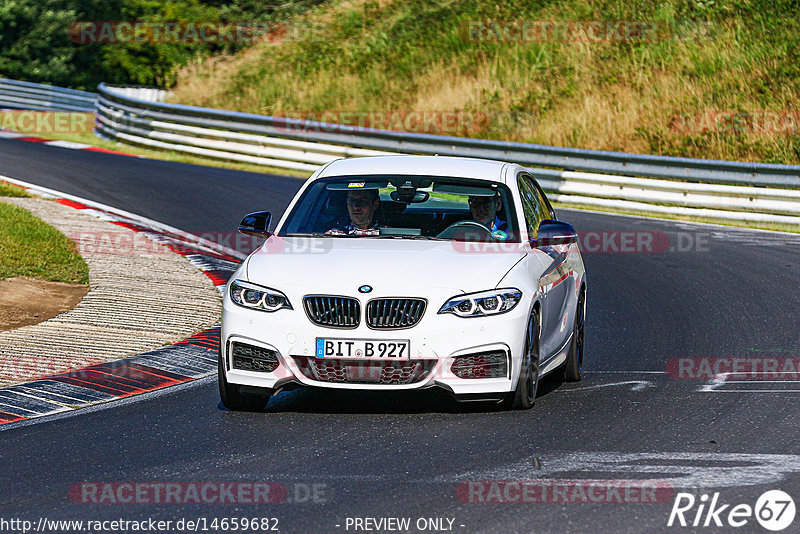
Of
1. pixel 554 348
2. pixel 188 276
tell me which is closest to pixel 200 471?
pixel 554 348

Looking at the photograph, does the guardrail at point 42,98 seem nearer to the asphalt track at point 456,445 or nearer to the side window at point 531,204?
the asphalt track at point 456,445

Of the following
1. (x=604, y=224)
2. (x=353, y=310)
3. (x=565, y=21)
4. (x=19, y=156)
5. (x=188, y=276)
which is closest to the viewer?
(x=353, y=310)

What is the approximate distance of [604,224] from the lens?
19.1 metres

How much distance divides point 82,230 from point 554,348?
352 inches

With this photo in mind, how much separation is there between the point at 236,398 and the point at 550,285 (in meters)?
2.21

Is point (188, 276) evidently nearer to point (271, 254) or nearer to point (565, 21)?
point (271, 254)

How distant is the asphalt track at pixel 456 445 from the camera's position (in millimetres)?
5773

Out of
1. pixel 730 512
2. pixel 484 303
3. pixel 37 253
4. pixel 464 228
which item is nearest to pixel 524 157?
pixel 37 253

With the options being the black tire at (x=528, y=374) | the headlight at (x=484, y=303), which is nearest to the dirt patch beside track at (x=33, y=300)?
the headlight at (x=484, y=303)

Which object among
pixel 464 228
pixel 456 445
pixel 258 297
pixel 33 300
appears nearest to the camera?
pixel 456 445

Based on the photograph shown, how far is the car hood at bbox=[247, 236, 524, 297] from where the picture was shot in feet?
25.2

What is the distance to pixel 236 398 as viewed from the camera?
7996 millimetres

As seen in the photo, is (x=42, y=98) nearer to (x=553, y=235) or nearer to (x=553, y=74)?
(x=553, y=74)

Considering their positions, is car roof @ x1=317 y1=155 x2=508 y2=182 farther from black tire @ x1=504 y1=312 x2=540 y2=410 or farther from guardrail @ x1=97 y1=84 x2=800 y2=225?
guardrail @ x1=97 y1=84 x2=800 y2=225
